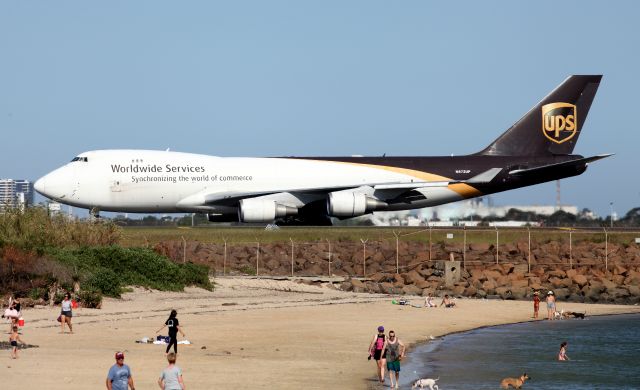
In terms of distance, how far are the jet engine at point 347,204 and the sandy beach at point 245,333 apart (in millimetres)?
9568

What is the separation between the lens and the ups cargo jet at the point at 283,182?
59.9 meters

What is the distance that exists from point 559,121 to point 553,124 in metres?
0.49

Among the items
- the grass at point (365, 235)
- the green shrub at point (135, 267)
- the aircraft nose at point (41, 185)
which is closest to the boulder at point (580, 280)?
the grass at point (365, 235)

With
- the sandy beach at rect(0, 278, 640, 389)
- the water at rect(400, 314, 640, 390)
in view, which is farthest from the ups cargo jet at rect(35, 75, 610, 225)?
the water at rect(400, 314, 640, 390)

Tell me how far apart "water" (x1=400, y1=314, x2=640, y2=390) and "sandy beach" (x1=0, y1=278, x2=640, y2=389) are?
1334mm

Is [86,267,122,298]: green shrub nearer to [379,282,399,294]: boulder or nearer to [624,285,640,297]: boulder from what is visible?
[379,282,399,294]: boulder

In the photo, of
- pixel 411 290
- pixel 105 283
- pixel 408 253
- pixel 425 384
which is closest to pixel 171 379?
pixel 425 384

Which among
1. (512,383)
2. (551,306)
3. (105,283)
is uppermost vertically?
(105,283)

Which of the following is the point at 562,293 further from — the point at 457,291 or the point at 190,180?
the point at 190,180

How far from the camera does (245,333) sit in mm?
33125

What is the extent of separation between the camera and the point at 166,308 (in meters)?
40.3

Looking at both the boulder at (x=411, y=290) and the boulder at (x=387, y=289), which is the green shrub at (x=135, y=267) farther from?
the boulder at (x=411, y=290)

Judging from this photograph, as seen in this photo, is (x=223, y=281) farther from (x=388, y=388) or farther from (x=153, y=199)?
(x=388, y=388)

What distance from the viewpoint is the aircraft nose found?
60.0m
